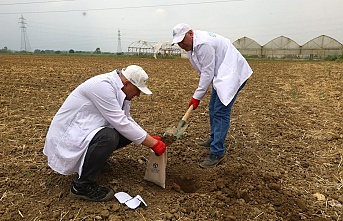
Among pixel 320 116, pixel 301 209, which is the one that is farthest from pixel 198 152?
pixel 320 116

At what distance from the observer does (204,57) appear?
324cm

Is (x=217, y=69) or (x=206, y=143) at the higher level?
(x=217, y=69)

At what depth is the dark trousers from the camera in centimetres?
246

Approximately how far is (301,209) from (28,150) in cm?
290

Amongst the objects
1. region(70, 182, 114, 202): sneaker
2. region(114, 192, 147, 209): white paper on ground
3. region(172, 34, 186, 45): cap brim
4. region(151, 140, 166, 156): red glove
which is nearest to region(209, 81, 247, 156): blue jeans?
region(172, 34, 186, 45): cap brim

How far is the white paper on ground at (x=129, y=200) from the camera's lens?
8.19 ft

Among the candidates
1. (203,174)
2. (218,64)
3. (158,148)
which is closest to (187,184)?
(203,174)

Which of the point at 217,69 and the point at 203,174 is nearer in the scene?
the point at 203,174

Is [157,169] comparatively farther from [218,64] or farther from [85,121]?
[218,64]

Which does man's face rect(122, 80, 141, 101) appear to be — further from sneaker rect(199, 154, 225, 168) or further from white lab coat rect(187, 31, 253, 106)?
sneaker rect(199, 154, 225, 168)

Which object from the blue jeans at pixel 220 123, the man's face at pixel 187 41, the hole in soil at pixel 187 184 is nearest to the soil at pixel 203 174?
the hole in soil at pixel 187 184

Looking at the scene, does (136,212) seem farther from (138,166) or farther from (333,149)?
(333,149)

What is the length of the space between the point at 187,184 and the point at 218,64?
1276 mm

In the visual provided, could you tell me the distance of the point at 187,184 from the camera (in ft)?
10.1
